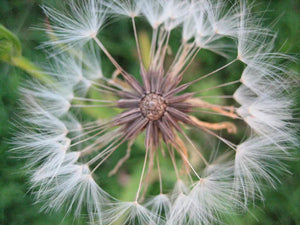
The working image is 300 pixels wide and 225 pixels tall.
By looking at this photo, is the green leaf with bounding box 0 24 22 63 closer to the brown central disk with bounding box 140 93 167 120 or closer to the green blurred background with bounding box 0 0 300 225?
the green blurred background with bounding box 0 0 300 225

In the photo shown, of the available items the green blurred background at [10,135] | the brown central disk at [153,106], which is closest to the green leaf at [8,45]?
the green blurred background at [10,135]

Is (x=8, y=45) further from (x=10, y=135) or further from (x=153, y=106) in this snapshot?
(x=153, y=106)

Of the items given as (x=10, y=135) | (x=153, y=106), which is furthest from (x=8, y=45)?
(x=153, y=106)

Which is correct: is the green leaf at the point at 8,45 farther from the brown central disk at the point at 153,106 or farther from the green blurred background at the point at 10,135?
the brown central disk at the point at 153,106

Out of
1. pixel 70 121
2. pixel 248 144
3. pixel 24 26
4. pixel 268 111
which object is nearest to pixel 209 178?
pixel 248 144

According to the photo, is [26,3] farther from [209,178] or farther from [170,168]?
[209,178]

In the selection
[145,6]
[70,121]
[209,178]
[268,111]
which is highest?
[145,6]
